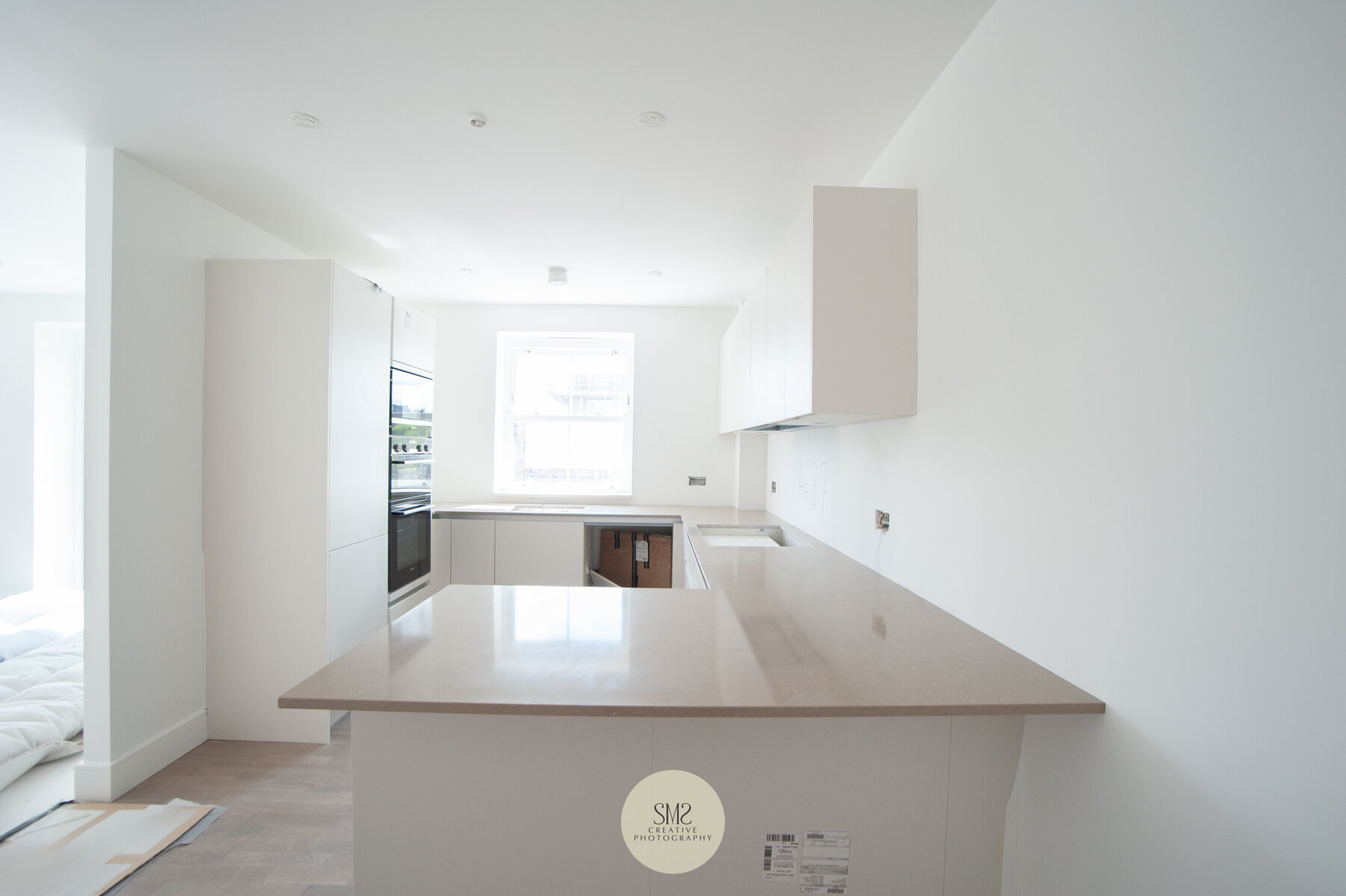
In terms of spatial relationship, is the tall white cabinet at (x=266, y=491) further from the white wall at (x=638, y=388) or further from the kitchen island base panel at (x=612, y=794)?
the white wall at (x=638, y=388)

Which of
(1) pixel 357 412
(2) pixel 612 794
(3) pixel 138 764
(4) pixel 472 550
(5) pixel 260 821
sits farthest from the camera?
(4) pixel 472 550

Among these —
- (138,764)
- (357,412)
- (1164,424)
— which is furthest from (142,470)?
(1164,424)

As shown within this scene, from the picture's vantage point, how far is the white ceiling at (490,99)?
1580 mm

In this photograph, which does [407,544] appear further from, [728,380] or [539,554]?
[728,380]

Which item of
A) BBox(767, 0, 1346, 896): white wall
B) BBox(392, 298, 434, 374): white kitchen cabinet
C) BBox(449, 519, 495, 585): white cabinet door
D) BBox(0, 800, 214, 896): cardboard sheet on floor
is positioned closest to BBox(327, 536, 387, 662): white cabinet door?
BBox(0, 800, 214, 896): cardboard sheet on floor

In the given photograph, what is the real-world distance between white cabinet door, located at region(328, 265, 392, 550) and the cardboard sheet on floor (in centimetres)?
113

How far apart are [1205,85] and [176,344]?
3453mm

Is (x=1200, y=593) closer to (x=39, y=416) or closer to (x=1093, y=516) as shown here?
(x=1093, y=516)

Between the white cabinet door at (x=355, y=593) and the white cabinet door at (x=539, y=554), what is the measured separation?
1012 mm

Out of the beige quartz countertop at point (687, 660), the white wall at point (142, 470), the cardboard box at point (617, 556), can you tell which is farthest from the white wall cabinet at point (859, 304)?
the cardboard box at point (617, 556)

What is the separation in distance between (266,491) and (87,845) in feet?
4.56

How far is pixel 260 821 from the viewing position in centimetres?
224

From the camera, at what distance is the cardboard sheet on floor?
1906mm

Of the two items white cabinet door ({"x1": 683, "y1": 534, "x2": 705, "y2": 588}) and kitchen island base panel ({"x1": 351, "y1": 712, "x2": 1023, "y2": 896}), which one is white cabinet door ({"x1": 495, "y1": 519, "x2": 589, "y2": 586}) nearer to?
white cabinet door ({"x1": 683, "y1": 534, "x2": 705, "y2": 588})
